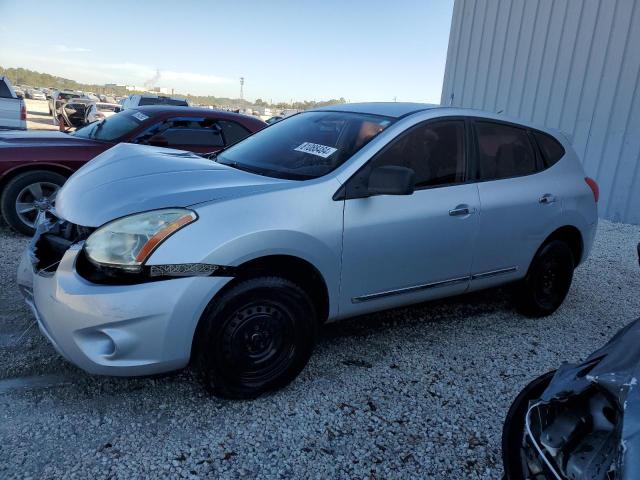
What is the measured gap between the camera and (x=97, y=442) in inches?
92.9

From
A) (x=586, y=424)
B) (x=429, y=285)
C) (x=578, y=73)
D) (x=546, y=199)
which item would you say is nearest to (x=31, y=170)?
(x=429, y=285)

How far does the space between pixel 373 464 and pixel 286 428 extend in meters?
0.48

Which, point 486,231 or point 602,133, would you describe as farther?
point 602,133

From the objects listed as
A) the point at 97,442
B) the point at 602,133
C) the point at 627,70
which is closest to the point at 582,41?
the point at 627,70

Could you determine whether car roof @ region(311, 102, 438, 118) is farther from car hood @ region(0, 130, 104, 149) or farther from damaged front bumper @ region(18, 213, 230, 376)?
car hood @ region(0, 130, 104, 149)

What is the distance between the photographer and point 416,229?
307 cm

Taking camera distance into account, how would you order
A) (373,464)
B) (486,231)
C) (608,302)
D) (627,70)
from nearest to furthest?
(373,464), (486,231), (608,302), (627,70)

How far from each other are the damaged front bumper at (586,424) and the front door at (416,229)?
1.34 metres

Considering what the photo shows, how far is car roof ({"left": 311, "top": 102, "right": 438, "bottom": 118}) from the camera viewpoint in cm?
340

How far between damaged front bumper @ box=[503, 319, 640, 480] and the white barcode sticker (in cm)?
185

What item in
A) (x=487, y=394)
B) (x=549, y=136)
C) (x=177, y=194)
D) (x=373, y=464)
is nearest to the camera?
(x=373, y=464)

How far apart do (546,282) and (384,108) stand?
6.58 feet

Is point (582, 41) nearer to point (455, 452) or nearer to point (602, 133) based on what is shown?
point (602, 133)

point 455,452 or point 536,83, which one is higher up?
point 536,83
